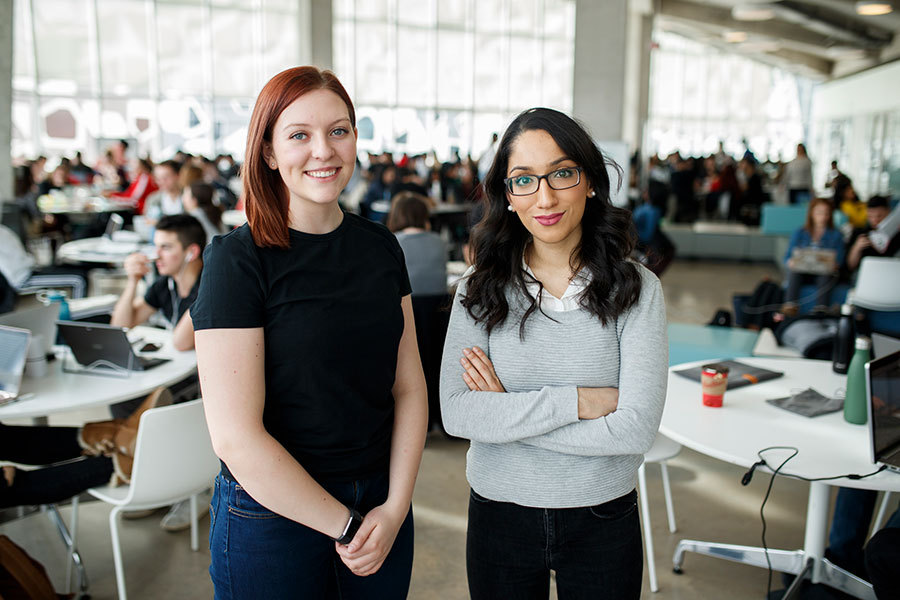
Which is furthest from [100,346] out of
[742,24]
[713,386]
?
[742,24]

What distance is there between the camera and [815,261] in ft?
20.1

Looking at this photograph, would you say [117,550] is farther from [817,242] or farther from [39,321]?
[817,242]

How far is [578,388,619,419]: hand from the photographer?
4.87ft

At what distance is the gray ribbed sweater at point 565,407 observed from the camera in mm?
1479

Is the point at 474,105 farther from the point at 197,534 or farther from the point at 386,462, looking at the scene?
the point at 386,462

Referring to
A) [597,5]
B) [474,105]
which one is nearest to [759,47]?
[474,105]

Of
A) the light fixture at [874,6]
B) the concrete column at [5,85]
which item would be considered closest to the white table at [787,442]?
the concrete column at [5,85]

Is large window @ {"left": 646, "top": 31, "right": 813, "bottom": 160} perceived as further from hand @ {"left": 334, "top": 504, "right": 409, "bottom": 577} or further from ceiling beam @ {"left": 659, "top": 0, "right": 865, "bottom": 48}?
hand @ {"left": 334, "top": 504, "right": 409, "bottom": 577}

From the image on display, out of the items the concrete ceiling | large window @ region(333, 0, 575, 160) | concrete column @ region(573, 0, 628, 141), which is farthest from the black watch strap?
large window @ region(333, 0, 575, 160)

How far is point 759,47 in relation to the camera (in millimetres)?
17031

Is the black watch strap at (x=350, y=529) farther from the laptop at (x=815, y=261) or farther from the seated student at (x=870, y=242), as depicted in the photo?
the seated student at (x=870, y=242)

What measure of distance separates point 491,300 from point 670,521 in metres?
2.07

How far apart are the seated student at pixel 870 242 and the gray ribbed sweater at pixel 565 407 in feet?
17.4

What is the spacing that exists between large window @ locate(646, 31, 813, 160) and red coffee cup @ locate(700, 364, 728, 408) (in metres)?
19.4
